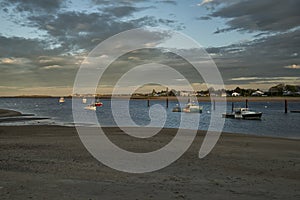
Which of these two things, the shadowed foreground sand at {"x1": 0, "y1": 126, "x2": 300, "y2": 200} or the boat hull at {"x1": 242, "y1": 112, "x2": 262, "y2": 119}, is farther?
the boat hull at {"x1": 242, "y1": 112, "x2": 262, "y2": 119}

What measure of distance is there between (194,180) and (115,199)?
3240 millimetres

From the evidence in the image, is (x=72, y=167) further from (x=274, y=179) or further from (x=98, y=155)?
(x=274, y=179)

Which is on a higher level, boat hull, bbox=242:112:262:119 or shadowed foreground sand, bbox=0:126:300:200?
shadowed foreground sand, bbox=0:126:300:200

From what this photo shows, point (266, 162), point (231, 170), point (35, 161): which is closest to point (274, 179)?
point (231, 170)

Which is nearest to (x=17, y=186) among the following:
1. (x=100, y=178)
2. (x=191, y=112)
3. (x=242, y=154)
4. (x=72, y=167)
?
(x=100, y=178)

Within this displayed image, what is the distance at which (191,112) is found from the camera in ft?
254

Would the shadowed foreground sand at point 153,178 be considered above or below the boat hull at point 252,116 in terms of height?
above

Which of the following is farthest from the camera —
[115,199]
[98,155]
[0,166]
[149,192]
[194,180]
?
[98,155]

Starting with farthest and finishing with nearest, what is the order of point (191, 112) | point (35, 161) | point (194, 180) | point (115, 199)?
point (191, 112) < point (35, 161) < point (194, 180) < point (115, 199)

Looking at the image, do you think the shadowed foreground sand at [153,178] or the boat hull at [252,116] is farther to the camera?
the boat hull at [252,116]

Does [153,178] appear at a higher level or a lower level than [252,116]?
higher

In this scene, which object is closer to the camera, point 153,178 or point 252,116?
point 153,178

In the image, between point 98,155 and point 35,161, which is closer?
point 35,161

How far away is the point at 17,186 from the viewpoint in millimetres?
9211
